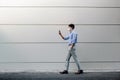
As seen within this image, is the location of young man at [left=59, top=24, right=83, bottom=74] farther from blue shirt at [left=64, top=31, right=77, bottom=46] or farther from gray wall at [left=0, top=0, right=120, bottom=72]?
gray wall at [left=0, top=0, right=120, bottom=72]

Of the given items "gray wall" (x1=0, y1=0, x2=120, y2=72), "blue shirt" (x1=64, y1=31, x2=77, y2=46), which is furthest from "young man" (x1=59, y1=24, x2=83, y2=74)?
"gray wall" (x1=0, y1=0, x2=120, y2=72)

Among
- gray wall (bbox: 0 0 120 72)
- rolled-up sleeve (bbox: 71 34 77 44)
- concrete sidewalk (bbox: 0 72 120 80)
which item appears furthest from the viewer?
gray wall (bbox: 0 0 120 72)

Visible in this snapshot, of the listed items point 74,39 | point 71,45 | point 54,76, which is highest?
point 74,39

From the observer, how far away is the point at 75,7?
47.1 ft

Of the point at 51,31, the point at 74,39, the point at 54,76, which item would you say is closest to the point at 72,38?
the point at 74,39

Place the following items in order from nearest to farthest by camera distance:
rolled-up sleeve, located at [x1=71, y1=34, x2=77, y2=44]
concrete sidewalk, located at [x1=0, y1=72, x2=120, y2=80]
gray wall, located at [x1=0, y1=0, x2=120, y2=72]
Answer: concrete sidewalk, located at [x1=0, y1=72, x2=120, y2=80], rolled-up sleeve, located at [x1=71, y1=34, x2=77, y2=44], gray wall, located at [x1=0, y1=0, x2=120, y2=72]

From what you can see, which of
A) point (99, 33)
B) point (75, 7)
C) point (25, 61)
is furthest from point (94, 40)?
point (25, 61)

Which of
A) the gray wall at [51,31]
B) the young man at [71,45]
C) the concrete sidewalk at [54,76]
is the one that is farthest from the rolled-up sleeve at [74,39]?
the concrete sidewalk at [54,76]

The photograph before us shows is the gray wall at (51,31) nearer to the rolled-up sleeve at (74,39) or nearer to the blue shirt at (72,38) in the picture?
the blue shirt at (72,38)

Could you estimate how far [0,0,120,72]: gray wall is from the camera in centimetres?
1423

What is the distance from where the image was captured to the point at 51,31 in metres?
14.4

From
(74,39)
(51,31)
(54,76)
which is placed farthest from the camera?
(51,31)

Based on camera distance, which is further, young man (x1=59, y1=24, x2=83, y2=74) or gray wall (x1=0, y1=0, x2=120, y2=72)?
gray wall (x1=0, y1=0, x2=120, y2=72)

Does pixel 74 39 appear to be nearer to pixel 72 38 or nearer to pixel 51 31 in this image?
pixel 72 38
